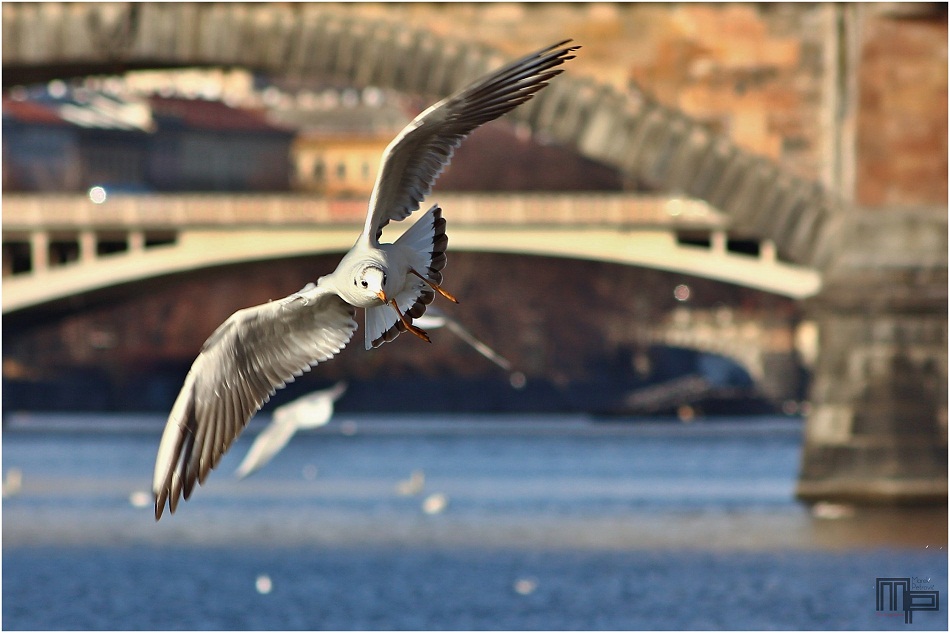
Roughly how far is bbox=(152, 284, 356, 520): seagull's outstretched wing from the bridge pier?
24.8 meters

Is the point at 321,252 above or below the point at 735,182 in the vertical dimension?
below

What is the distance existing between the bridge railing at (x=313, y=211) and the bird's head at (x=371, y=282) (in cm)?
3541

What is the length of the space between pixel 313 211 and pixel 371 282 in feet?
130

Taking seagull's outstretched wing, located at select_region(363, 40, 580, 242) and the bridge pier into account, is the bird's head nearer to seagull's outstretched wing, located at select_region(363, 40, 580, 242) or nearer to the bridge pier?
seagull's outstretched wing, located at select_region(363, 40, 580, 242)

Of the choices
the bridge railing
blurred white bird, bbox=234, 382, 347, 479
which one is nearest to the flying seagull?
blurred white bird, bbox=234, 382, 347, 479

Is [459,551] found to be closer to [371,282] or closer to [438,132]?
[438,132]

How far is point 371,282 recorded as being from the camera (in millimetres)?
14070

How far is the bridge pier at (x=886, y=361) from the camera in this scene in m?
39.2

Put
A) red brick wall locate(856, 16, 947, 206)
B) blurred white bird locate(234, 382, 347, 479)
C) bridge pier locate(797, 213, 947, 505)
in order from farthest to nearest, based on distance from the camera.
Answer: bridge pier locate(797, 213, 947, 505)
red brick wall locate(856, 16, 947, 206)
blurred white bird locate(234, 382, 347, 479)

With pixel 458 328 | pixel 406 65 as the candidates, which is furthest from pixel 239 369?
pixel 406 65

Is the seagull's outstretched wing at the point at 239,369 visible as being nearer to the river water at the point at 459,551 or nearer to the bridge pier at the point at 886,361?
the river water at the point at 459,551

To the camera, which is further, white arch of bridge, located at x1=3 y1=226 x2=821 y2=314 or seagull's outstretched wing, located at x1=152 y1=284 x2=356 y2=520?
white arch of bridge, located at x1=3 y1=226 x2=821 y2=314

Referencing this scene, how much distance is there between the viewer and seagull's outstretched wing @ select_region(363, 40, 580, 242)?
1419 centimetres

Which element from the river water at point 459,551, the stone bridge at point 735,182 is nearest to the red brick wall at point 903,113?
the stone bridge at point 735,182
